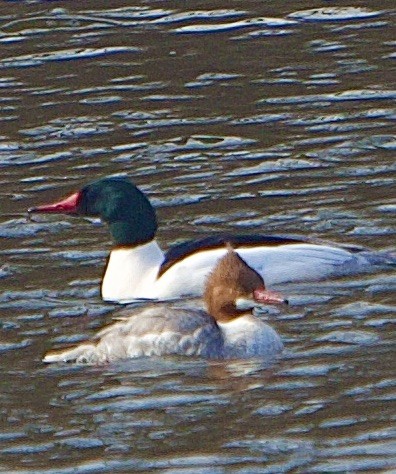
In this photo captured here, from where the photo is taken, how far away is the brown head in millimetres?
12508

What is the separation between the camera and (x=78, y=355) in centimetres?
1218

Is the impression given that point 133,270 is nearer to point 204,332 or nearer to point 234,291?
point 234,291

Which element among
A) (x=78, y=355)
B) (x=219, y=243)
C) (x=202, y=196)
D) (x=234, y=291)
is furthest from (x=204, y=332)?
(x=202, y=196)

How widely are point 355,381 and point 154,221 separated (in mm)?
4041

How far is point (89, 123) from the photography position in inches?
728

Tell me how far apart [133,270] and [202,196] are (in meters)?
1.59

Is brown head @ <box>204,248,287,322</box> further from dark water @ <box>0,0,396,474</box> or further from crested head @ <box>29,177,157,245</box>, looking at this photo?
crested head @ <box>29,177,157,245</box>

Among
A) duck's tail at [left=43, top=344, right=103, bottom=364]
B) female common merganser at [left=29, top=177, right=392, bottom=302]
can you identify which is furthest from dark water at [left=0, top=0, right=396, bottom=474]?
female common merganser at [left=29, top=177, right=392, bottom=302]

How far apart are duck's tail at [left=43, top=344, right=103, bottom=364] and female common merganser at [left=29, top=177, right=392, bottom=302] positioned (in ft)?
6.83

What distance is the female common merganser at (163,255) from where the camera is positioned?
14.4m

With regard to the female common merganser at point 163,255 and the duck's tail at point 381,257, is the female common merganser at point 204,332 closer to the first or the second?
the female common merganser at point 163,255

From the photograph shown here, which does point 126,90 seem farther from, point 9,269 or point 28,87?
point 9,269

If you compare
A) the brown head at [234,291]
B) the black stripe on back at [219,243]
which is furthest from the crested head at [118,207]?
the brown head at [234,291]

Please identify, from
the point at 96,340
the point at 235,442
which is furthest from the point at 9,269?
the point at 235,442
